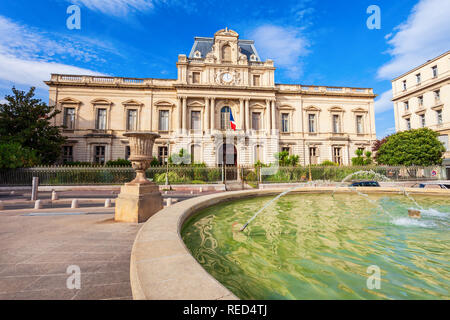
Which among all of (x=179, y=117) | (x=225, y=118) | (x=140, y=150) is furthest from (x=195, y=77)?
(x=140, y=150)

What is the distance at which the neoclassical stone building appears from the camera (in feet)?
80.5

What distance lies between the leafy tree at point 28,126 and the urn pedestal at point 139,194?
18.3 m

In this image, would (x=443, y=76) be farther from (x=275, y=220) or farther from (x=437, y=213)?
(x=275, y=220)

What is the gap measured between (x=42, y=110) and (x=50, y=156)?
468 centimetres

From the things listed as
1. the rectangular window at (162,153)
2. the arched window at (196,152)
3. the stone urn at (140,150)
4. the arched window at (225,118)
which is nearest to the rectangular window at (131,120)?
the rectangular window at (162,153)

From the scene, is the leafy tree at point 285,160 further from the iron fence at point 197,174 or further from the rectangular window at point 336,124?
the rectangular window at point 336,124

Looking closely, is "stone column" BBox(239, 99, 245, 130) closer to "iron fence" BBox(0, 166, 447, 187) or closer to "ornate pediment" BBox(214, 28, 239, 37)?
"iron fence" BBox(0, 166, 447, 187)

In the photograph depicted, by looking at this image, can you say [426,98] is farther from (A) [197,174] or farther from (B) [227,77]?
(A) [197,174]

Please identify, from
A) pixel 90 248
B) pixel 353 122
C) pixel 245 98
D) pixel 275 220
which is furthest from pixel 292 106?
pixel 90 248

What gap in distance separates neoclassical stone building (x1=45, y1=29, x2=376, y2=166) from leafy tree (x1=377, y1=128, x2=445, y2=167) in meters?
6.48

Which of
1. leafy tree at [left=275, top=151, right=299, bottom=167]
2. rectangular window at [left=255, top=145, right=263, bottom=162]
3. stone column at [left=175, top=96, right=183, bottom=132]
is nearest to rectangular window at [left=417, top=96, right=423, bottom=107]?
leafy tree at [left=275, top=151, right=299, bottom=167]

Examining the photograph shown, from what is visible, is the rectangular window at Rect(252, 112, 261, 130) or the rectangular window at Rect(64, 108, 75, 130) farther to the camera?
the rectangular window at Rect(252, 112, 261, 130)
